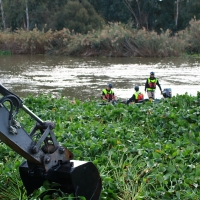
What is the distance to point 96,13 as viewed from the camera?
196 feet

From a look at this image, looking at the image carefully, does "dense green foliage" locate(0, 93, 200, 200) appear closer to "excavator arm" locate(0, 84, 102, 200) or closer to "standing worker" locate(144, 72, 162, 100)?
"excavator arm" locate(0, 84, 102, 200)

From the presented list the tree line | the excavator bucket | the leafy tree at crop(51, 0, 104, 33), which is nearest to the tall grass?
the leafy tree at crop(51, 0, 104, 33)

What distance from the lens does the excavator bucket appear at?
434cm

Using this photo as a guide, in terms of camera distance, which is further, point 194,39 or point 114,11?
point 114,11

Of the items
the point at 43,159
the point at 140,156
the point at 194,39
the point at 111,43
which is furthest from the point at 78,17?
the point at 43,159

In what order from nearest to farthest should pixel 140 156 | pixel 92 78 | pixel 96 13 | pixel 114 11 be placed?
1. pixel 140 156
2. pixel 92 78
3. pixel 96 13
4. pixel 114 11

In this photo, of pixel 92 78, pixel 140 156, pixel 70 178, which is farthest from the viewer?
pixel 92 78

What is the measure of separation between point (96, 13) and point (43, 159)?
57139mm

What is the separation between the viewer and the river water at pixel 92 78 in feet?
72.8

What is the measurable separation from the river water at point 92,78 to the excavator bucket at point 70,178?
14.0 meters

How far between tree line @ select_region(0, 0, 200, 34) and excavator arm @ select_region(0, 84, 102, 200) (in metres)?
54.0

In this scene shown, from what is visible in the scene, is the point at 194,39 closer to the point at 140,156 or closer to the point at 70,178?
the point at 140,156

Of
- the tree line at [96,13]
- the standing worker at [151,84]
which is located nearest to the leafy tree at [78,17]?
the tree line at [96,13]

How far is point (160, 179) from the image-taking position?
4.93 meters
